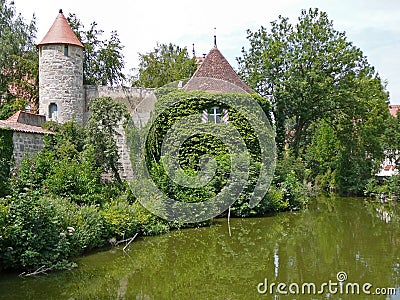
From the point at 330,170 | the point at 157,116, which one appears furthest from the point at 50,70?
the point at 330,170

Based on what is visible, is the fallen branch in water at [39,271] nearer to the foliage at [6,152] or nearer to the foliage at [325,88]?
the foliage at [6,152]

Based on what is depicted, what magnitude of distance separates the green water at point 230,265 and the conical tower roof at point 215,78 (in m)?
7.31

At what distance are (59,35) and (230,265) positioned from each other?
1612cm

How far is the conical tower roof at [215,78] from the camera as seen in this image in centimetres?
2183

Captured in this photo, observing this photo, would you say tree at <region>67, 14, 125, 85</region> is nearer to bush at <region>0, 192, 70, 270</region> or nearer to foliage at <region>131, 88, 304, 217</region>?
foliage at <region>131, 88, 304, 217</region>

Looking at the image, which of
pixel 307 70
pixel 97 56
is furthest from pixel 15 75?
pixel 307 70

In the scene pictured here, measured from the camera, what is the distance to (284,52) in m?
29.4

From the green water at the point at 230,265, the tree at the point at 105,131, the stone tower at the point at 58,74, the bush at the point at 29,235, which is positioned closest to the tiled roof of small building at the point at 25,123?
the stone tower at the point at 58,74

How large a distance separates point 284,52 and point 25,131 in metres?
17.3

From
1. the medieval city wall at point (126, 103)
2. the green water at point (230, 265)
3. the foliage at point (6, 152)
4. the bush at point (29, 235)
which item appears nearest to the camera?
the green water at point (230, 265)

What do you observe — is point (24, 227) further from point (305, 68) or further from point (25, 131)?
point (305, 68)

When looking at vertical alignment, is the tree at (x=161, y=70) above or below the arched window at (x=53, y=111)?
above

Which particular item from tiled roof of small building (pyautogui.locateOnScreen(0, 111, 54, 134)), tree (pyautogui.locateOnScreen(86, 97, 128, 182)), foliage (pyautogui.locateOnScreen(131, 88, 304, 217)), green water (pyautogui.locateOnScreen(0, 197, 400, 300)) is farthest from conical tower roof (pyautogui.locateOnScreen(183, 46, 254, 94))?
green water (pyautogui.locateOnScreen(0, 197, 400, 300))

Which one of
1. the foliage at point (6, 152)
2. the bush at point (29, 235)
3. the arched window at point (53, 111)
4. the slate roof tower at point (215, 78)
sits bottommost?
the bush at point (29, 235)
